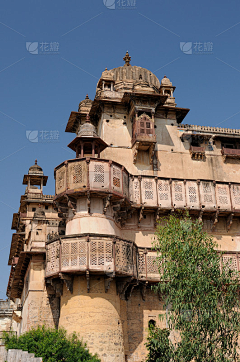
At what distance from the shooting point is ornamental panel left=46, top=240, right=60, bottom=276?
24016 millimetres

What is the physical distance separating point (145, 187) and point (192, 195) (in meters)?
2.92

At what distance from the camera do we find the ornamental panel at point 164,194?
1091 inches

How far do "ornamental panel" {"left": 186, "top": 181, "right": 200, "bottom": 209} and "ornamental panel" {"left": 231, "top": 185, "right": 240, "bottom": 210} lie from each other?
226 cm

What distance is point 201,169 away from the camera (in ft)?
105

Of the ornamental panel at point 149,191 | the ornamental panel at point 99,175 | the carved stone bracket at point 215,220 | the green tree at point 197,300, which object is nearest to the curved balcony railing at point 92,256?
the green tree at point 197,300

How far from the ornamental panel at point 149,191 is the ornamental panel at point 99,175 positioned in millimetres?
3082

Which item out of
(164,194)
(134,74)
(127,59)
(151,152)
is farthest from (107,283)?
(127,59)

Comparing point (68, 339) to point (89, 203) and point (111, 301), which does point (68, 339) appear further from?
point (89, 203)

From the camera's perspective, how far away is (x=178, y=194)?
28.2 m

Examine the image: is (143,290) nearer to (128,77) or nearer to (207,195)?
(207,195)

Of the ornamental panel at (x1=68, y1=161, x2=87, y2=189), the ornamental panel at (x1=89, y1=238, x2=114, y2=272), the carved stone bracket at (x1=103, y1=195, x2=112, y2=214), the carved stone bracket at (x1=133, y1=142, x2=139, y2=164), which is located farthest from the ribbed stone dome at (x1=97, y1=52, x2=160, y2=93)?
the ornamental panel at (x1=89, y1=238, x2=114, y2=272)

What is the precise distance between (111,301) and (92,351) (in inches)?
104

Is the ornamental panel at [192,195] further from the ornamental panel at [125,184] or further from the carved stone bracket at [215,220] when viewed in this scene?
the ornamental panel at [125,184]

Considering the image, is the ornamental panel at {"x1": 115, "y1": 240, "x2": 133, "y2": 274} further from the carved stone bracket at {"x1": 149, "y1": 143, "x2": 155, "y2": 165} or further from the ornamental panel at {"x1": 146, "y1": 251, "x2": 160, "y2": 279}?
the carved stone bracket at {"x1": 149, "y1": 143, "x2": 155, "y2": 165}
